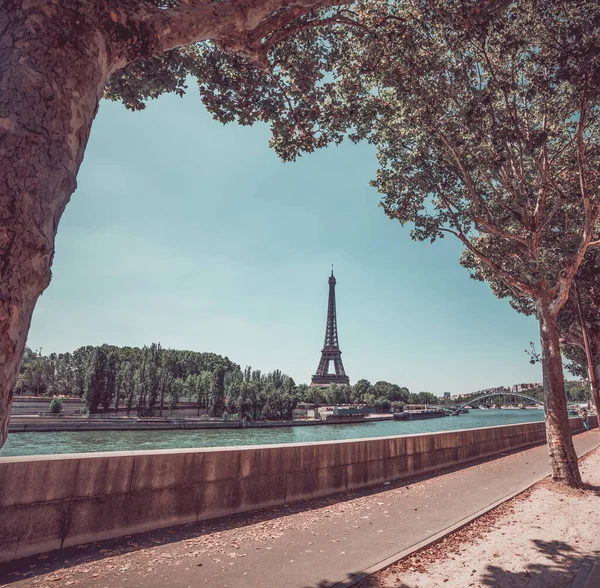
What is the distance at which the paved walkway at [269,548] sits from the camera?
4109 mm

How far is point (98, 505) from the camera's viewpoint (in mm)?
4922

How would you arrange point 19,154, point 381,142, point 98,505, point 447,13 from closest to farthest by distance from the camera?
point 19,154, point 98,505, point 447,13, point 381,142

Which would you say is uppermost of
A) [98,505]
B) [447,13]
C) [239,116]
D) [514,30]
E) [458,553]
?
[514,30]


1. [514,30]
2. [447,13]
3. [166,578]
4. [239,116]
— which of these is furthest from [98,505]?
[514,30]

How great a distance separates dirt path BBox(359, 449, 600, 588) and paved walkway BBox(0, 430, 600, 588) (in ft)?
1.09

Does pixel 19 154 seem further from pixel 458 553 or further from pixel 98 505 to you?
pixel 458 553

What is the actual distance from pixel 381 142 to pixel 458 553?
10.5 m

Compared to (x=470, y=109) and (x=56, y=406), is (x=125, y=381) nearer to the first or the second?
(x=56, y=406)

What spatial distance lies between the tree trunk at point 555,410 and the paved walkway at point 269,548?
2.87m

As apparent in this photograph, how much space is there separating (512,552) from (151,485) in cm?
500

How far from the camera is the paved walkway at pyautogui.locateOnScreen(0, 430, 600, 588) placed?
13.5ft

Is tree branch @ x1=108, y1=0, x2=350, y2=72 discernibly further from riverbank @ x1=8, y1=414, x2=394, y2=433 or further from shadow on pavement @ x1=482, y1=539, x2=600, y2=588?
riverbank @ x1=8, y1=414, x2=394, y2=433

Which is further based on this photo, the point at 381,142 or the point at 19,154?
the point at 381,142

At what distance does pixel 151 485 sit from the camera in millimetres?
5406
